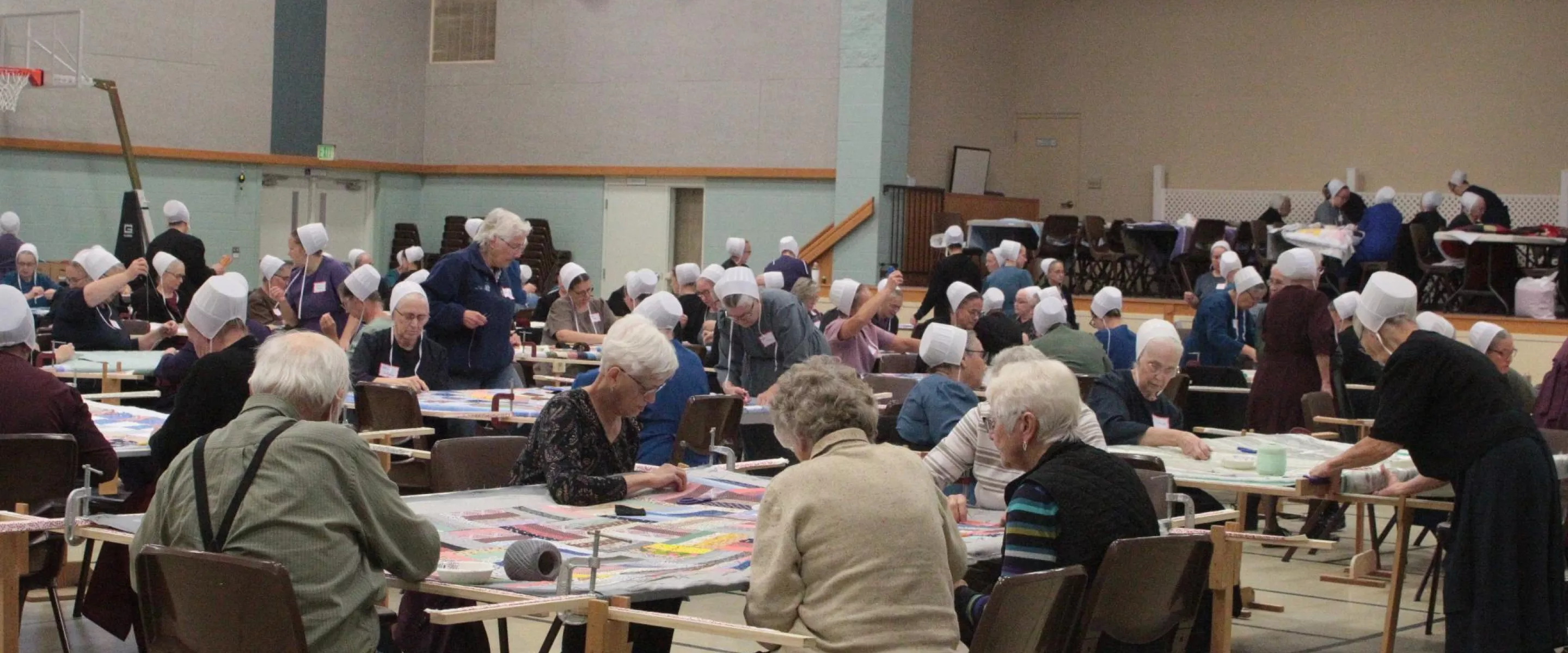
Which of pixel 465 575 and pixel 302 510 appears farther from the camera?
pixel 465 575

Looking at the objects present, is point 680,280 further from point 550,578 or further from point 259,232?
point 550,578

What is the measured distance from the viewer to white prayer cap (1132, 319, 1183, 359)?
5680mm

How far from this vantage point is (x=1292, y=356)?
8.52 metres

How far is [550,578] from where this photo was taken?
3189 millimetres

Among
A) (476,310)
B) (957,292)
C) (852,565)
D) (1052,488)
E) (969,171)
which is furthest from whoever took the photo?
(969,171)

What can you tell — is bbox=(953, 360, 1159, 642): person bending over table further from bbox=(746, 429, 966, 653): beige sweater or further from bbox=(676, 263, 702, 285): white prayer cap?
bbox=(676, 263, 702, 285): white prayer cap

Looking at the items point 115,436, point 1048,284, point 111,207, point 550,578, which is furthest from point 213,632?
point 111,207

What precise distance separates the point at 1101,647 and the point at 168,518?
1.96 m

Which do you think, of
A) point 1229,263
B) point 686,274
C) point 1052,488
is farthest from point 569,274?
point 1052,488

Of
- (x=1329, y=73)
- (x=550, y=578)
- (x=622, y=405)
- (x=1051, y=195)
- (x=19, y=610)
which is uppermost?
(x=1329, y=73)

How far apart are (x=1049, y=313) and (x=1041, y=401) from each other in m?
6.24

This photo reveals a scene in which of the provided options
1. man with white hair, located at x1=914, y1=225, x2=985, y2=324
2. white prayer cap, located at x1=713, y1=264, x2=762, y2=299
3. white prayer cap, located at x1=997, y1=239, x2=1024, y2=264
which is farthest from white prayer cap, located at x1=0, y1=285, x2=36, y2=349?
white prayer cap, located at x1=997, y1=239, x2=1024, y2=264

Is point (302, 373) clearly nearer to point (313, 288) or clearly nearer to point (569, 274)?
point (313, 288)

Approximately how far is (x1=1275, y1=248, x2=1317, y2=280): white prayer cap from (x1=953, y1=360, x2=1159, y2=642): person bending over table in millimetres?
5448
